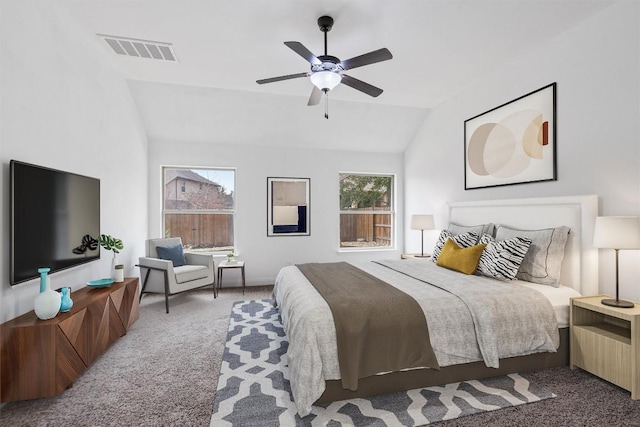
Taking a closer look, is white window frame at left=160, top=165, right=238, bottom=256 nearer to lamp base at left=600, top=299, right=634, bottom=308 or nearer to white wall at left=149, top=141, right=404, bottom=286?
white wall at left=149, top=141, right=404, bottom=286

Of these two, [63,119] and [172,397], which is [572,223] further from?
[63,119]

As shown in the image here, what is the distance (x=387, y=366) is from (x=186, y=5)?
3.06m

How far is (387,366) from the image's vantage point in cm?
195

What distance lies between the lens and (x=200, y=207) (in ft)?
17.2

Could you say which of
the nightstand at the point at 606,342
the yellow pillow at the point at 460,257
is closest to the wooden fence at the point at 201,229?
the yellow pillow at the point at 460,257

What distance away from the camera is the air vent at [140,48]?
2947mm

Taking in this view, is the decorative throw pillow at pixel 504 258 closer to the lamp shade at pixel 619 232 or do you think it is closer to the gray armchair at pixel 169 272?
the lamp shade at pixel 619 232

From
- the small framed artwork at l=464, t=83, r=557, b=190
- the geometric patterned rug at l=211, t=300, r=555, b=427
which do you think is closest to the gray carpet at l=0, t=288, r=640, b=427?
the geometric patterned rug at l=211, t=300, r=555, b=427

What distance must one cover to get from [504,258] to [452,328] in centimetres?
108

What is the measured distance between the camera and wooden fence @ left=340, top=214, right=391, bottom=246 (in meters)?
5.75

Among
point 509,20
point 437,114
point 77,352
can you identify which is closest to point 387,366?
point 77,352

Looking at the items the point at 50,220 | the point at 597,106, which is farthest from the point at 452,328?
the point at 50,220

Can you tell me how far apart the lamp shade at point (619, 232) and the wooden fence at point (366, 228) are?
12.3ft

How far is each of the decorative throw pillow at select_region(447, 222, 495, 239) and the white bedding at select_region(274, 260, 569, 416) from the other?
38.8 inches
